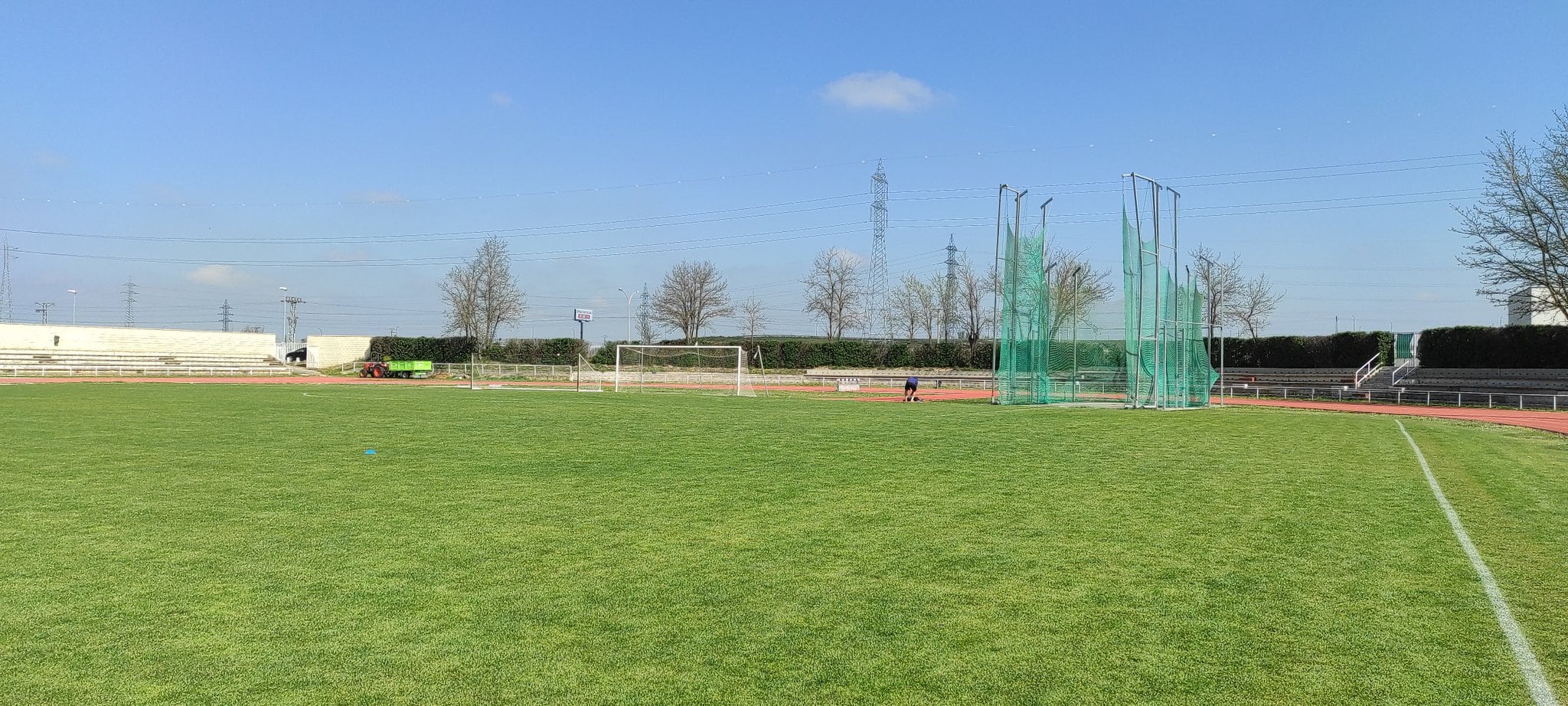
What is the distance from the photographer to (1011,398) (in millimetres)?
26891

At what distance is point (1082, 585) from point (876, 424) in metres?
12.4

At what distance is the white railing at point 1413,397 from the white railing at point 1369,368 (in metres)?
3.74

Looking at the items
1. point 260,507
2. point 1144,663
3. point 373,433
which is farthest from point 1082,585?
point 373,433

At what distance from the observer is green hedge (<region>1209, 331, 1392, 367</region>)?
140ft

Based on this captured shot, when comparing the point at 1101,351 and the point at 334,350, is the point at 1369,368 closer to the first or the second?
the point at 1101,351

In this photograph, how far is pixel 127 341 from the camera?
59.3 m

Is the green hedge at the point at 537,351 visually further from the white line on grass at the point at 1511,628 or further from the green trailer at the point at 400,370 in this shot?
the white line on grass at the point at 1511,628

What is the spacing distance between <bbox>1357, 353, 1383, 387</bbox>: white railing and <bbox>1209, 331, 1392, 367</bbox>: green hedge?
22 centimetres

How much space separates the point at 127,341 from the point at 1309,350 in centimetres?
7163

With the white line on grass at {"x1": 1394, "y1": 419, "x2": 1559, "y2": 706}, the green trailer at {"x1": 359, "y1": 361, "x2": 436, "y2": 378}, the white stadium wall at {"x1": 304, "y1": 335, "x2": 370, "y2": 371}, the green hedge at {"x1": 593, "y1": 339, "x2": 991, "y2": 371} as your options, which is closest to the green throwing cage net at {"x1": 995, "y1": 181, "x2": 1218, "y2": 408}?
the white line on grass at {"x1": 1394, "y1": 419, "x2": 1559, "y2": 706}

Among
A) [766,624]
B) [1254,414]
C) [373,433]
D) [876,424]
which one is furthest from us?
[1254,414]

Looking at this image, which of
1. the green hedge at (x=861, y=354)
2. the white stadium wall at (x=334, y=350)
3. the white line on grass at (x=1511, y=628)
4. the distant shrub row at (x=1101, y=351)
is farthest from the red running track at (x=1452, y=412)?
the white stadium wall at (x=334, y=350)

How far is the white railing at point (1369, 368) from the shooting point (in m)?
40.6

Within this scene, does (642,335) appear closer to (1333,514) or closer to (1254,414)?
(1254,414)
